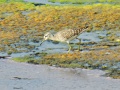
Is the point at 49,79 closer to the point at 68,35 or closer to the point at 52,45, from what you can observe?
the point at 68,35

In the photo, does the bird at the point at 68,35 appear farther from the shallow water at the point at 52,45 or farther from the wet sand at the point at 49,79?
the wet sand at the point at 49,79

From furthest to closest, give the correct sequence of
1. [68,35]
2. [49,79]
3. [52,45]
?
[52,45] < [68,35] < [49,79]

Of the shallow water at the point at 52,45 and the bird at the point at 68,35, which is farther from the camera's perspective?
the bird at the point at 68,35

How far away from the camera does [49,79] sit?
14.1 metres

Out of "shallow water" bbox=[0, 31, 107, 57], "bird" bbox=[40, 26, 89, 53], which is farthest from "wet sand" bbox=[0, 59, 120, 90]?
"bird" bbox=[40, 26, 89, 53]

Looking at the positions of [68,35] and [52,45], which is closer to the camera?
[68,35]

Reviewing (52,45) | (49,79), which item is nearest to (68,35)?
(52,45)

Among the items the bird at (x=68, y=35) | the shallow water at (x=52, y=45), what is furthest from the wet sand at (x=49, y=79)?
the bird at (x=68, y=35)

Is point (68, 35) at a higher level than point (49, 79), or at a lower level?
higher

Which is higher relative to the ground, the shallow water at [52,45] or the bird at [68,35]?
the bird at [68,35]

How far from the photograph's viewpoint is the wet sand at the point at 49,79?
43.8ft

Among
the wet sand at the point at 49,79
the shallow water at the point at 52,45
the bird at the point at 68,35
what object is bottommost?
the wet sand at the point at 49,79

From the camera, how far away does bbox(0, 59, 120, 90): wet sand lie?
13.4m

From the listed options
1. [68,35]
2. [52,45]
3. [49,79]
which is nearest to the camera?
[49,79]
